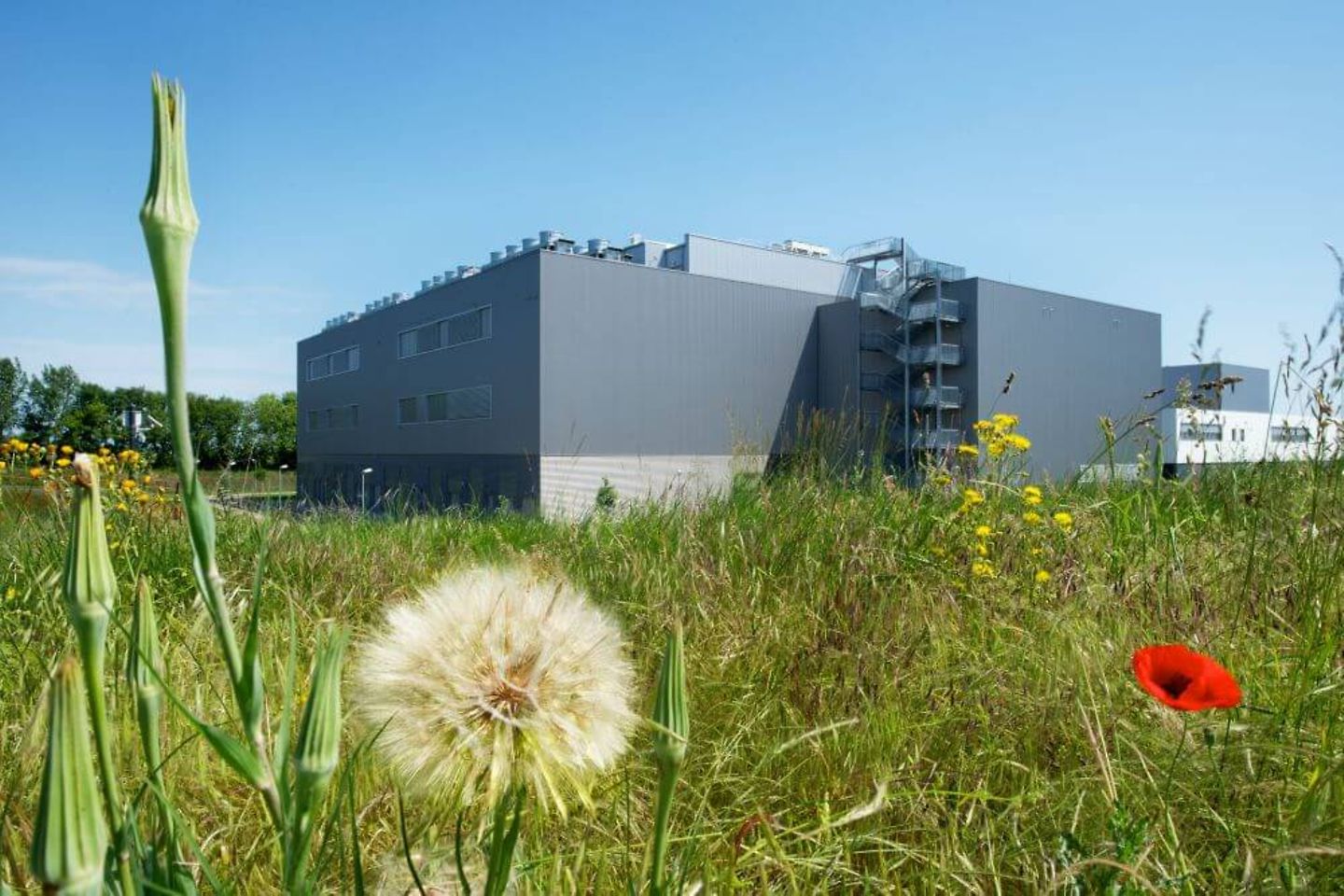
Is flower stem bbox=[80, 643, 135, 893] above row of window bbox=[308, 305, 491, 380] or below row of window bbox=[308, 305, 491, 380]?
below

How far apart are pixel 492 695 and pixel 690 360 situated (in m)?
35.1

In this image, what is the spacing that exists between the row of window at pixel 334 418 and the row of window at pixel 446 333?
7529 millimetres

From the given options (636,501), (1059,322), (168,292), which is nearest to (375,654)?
(168,292)

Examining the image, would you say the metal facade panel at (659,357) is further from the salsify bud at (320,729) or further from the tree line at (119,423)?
the salsify bud at (320,729)

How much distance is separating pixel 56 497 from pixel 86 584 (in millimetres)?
5173

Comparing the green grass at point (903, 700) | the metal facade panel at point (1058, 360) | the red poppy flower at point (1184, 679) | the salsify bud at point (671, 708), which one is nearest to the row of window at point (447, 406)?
the metal facade panel at point (1058, 360)

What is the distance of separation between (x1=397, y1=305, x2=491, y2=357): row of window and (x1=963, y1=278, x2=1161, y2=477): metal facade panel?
20.6m

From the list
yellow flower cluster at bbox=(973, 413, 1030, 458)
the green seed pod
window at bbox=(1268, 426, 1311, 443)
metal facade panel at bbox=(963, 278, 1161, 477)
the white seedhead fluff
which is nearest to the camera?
the green seed pod

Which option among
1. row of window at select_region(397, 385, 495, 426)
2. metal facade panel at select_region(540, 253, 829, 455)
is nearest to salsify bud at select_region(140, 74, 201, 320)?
metal facade panel at select_region(540, 253, 829, 455)

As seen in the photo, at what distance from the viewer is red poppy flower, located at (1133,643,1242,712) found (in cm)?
139

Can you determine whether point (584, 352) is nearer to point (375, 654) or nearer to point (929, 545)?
point (929, 545)

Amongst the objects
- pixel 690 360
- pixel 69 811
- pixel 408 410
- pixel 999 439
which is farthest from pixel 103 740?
pixel 408 410

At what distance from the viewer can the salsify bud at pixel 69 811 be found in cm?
51

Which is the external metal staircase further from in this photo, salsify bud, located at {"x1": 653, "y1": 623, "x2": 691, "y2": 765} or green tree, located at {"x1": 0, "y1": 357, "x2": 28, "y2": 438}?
salsify bud, located at {"x1": 653, "y1": 623, "x2": 691, "y2": 765}
